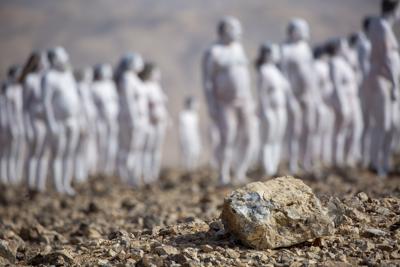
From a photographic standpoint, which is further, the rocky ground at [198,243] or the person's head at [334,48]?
the person's head at [334,48]

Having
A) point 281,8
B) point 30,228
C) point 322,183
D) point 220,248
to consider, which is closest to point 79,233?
point 30,228

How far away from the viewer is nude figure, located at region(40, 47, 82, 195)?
12.4m

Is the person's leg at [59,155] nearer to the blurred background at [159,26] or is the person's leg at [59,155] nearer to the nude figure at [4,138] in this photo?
the nude figure at [4,138]

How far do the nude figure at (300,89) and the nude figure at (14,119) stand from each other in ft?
23.8

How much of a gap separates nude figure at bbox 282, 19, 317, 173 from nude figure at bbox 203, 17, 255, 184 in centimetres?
157

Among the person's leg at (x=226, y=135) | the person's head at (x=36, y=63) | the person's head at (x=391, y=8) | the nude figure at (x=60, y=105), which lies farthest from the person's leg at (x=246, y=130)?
the person's head at (x=36, y=63)

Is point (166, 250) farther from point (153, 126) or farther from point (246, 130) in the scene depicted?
point (153, 126)

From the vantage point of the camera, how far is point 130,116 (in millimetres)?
14258

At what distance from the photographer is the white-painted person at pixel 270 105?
515 inches

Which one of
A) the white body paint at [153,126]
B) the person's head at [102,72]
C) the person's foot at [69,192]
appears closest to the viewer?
the person's foot at [69,192]

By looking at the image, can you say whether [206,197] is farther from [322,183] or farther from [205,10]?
[205,10]

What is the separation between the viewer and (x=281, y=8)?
60.8 metres

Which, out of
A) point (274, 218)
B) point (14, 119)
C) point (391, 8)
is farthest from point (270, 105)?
point (274, 218)

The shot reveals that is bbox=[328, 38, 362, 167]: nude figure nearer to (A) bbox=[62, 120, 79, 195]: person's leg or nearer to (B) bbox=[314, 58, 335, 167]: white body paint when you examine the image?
(B) bbox=[314, 58, 335, 167]: white body paint
